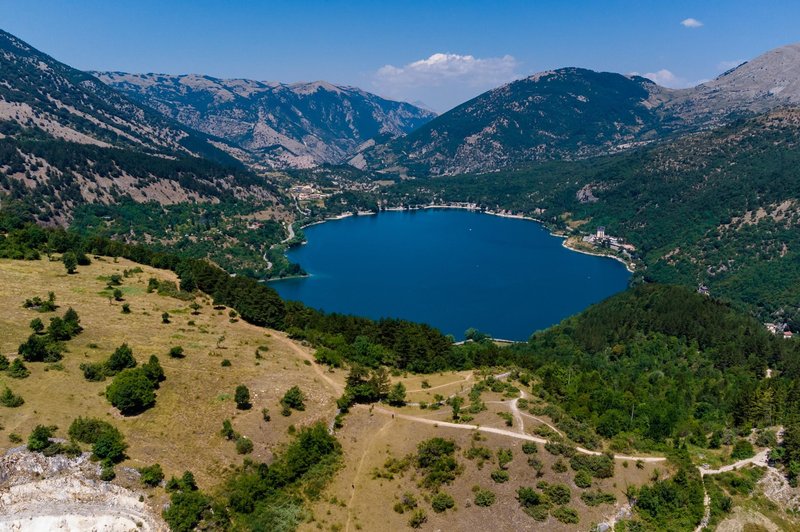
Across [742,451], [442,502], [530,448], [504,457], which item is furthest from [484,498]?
[742,451]

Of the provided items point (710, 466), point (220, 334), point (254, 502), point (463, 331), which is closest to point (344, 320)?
point (220, 334)

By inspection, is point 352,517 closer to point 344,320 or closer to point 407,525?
point 407,525

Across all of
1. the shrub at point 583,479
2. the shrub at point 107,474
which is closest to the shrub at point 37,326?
the shrub at point 107,474

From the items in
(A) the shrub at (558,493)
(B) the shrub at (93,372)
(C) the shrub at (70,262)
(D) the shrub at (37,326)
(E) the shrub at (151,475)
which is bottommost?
(A) the shrub at (558,493)

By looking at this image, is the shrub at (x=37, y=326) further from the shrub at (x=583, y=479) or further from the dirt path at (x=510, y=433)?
the shrub at (x=583, y=479)

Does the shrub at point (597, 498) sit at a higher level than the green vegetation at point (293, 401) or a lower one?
lower

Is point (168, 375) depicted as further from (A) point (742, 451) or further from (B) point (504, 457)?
(A) point (742, 451)
